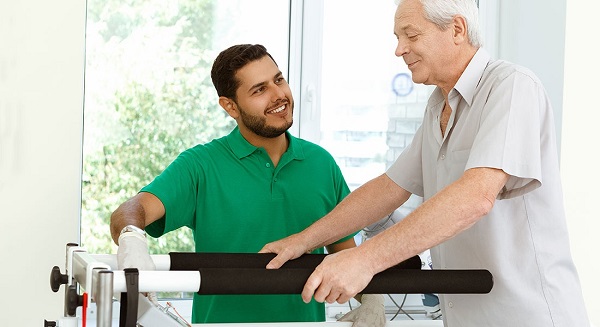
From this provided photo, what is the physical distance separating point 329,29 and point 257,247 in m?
1.18

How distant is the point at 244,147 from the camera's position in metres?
2.34

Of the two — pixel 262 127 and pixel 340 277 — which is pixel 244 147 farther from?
pixel 340 277

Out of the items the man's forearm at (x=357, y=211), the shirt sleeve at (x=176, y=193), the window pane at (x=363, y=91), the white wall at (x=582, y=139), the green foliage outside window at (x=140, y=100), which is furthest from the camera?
the window pane at (x=363, y=91)

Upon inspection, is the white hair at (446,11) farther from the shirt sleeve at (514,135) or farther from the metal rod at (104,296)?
the metal rod at (104,296)

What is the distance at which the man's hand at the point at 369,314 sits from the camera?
204 cm

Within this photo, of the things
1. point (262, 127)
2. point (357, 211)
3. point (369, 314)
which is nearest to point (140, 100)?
point (262, 127)

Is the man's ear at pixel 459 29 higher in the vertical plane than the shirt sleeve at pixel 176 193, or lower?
higher

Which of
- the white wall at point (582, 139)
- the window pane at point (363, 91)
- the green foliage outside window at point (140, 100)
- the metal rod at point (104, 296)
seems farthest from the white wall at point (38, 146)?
the white wall at point (582, 139)

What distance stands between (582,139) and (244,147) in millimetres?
1446

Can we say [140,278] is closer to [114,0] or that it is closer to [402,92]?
[114,0]

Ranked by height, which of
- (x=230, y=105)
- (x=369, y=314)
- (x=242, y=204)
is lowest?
(x=369, y=314)

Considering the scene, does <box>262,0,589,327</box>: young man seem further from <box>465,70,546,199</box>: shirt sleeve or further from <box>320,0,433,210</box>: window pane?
<box>320,0,433,210</box>: window pane

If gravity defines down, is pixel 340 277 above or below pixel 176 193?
below

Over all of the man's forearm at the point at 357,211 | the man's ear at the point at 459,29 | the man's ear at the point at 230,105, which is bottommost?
the man's forearm at the point at 357,211
